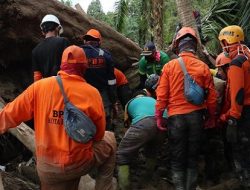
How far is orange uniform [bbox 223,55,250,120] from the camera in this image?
5.88 m

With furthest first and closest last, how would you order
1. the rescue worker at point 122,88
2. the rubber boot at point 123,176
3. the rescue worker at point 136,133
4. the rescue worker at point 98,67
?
the rescue worker at point 122,88
the rescue worker at point 98,67
the rubber boot at point 123,176
the rescue worker at point 136,133

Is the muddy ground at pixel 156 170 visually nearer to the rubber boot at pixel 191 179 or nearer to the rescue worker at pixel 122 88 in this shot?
the rubber boot at pixel 191 179

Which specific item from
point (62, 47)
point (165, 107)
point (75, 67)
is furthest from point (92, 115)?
point (62, 47)

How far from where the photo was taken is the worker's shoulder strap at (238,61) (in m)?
5.90

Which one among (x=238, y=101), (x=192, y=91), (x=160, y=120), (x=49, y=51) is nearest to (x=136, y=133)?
(x=160, y=120)

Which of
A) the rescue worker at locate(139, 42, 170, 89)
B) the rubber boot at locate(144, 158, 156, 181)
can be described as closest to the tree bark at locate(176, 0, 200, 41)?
the rescue worker at locate(139, 42, 170, 89)

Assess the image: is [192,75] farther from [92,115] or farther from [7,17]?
[7,17]

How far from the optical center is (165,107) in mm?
5848

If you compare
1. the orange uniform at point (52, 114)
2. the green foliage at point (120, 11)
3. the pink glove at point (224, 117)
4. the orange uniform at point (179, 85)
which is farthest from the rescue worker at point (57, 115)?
the green foliage at point (120, 11)

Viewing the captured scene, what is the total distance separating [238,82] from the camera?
5.87 metres

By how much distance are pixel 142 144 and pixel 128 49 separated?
12.2 ft

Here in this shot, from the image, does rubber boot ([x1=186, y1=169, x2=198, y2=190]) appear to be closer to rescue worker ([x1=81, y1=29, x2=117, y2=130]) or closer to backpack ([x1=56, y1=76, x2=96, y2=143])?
backpack ([x1=56, y1=76, x2=96, y2=143])

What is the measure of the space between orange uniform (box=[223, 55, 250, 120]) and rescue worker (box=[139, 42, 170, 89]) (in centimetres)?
234

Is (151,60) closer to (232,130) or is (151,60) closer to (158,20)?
(232,130)
